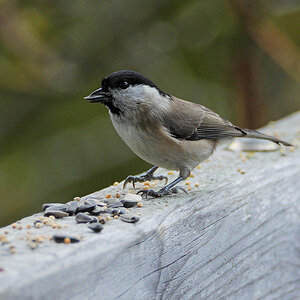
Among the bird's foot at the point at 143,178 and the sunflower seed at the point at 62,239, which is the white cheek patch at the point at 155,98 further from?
the sunflower seed at the point at 62,239

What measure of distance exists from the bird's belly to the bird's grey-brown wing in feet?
0.44

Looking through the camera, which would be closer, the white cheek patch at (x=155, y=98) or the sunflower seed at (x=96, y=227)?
the sunflower seed at (x=96, y=227)

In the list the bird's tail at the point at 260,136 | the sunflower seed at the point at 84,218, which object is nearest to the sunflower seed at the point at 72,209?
the sunflower seed at the point at 84,218

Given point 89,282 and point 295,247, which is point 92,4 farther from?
point 89,282

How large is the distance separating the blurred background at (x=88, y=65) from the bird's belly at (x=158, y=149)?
4.96 ft

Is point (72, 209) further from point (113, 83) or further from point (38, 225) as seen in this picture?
point (113, 83)

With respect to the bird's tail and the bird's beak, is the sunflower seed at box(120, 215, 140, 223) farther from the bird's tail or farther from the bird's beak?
the bird's tail

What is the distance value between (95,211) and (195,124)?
4.35ft

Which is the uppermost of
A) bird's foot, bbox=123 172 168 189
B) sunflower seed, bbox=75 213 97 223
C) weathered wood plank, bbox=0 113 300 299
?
bird's foot, bbox=123 172 168 189

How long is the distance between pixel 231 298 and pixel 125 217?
2.00ft

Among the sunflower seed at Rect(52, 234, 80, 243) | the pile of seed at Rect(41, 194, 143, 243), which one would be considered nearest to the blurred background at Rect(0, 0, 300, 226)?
the pile of seed at Rect(41, 194, 143, 243)

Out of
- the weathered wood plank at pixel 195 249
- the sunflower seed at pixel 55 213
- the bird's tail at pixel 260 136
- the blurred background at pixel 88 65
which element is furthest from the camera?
the blurred background at pixel 88 65

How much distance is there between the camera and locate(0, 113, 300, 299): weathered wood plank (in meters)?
1.35

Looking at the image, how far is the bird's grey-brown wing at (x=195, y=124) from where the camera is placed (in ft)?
9.59
